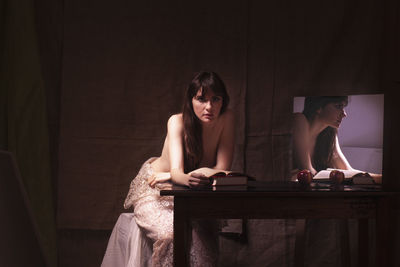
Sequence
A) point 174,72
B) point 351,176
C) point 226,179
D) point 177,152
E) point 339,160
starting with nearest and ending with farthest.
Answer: point 226,179, point 177,152, point 351,176, point 339,160, point 174,72

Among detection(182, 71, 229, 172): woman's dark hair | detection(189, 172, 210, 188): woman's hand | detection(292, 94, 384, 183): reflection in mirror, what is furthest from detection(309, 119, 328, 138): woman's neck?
detection(189, 172, 210, 188): woman's hand

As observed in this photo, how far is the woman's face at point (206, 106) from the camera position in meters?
2.82

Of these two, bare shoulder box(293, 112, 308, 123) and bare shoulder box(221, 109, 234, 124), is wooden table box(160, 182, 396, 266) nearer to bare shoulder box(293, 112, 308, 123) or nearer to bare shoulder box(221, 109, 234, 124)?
bare shoulder box(221, 109, 234, 124)

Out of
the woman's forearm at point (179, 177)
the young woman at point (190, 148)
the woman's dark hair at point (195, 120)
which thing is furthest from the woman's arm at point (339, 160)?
the woman's forearm at point (179, 177)

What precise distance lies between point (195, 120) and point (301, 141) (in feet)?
2.54

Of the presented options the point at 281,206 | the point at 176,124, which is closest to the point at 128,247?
the point at 176,124

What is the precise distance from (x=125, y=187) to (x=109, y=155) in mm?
256

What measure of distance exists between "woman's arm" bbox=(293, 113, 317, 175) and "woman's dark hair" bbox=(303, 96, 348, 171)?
38 millimetres

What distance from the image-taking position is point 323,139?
3.16 meters

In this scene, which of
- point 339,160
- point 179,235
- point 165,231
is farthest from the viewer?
point 339,160

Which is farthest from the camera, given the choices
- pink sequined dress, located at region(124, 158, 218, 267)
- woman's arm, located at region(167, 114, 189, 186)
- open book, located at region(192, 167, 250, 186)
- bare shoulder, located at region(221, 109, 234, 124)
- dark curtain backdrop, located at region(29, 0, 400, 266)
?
dark curtain backdrop, located at region(29, 0, 400, 266)

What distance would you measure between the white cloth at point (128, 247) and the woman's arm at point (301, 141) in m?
1.13

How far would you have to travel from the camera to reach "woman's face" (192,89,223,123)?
282 cm

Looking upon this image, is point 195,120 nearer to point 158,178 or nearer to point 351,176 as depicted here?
point 158,178
